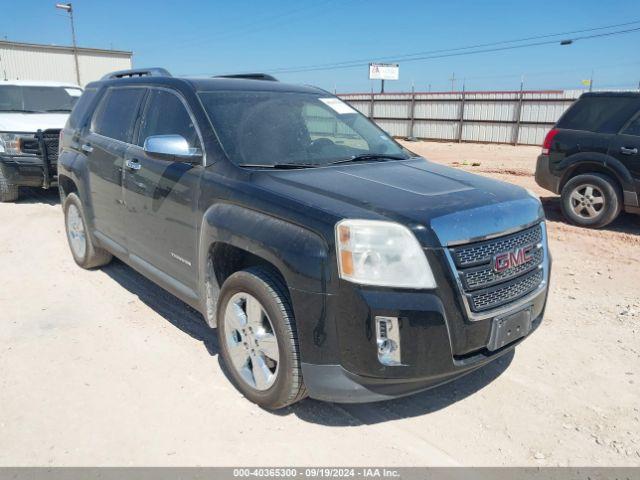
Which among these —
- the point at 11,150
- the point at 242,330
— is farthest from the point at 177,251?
the point at 11,150

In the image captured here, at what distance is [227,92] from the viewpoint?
12.2 ft

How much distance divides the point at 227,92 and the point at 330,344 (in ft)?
6.82

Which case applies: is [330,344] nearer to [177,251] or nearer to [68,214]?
[177,251]

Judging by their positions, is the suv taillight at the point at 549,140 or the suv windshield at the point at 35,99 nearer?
the suv taillight at the point at 549,140

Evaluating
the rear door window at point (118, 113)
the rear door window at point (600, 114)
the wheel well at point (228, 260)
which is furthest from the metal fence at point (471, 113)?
the wheel well at point (228, 260)

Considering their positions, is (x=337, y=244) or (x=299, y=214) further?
(x=299, y=214)

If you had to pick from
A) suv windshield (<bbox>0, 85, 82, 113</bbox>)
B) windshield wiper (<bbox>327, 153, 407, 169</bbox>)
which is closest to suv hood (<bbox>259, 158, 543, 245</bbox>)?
windshield wiper (<bbox>327, 153, 407, 169</bbox>)

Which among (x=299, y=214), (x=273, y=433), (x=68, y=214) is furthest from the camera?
(x=68, y=214)

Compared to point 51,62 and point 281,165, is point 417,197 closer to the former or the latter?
point 281,165

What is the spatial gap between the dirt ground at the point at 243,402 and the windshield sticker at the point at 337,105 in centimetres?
203

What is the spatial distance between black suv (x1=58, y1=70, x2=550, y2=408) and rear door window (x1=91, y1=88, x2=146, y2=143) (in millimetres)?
67

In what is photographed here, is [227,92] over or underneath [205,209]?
over

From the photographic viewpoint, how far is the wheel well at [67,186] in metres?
→ 5.47

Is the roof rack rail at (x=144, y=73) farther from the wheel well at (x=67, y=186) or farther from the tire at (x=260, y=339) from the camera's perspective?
the tire at (x=260, y=339)
